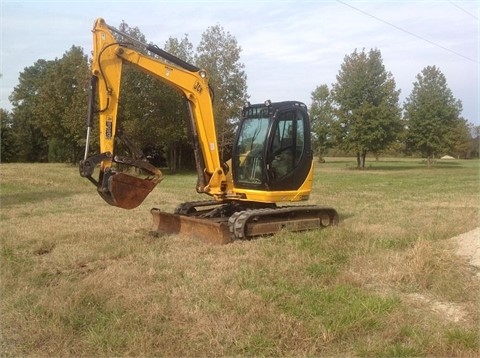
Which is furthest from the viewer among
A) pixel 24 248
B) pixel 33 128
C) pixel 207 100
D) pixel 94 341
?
pixel 33 128

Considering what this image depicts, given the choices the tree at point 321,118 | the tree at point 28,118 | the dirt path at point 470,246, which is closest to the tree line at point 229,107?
the tree at point 321,118

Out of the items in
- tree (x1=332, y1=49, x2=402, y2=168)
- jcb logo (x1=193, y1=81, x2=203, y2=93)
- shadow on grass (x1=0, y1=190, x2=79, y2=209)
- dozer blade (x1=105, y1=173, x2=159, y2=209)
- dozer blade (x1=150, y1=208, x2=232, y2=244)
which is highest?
tree (x1=332, y1=49, x2=402, y2=168)

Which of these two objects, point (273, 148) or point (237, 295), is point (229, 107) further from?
point (237, 295)

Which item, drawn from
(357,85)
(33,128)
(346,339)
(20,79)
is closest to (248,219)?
(346,339)

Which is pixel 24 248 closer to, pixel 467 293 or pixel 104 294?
pixel 104 294

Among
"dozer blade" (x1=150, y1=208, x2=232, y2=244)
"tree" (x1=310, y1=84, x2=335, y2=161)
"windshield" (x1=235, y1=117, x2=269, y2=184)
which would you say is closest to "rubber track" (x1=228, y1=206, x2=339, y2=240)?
"dozer blade" (x1=150, y1=208, x2=232, y2=244)

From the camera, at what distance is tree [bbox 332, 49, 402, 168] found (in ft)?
134

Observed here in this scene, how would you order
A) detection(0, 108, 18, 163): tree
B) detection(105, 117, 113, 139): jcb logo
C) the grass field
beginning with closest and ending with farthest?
the grass field, detection(105, 117, 113, 139): jcb logo, detection(0, 108, 18, 163): tree

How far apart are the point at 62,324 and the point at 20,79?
63984mm

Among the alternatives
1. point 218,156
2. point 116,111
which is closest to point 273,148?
point 218,156

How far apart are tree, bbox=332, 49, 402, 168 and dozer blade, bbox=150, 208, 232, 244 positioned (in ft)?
110

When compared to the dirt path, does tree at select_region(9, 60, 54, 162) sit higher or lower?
higher

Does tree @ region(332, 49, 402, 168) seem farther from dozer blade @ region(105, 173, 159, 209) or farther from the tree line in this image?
dozer blade @ region(105, 173, 159, 209)

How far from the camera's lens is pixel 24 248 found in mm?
7781
